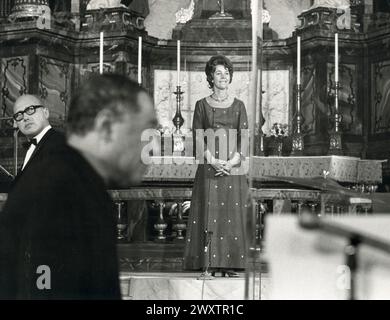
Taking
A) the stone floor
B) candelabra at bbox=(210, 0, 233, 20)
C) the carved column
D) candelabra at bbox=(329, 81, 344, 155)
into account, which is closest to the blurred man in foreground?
the stone floor

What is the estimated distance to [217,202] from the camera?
25.7 ft

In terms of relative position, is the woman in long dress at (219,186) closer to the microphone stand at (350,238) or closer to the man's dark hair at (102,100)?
the man's dark hair at (102,100)

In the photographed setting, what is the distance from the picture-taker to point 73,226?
2.50 meters

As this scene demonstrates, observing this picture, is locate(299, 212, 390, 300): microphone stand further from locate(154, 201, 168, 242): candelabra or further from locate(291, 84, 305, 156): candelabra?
locate(291, 84, 305, 156): candelabra

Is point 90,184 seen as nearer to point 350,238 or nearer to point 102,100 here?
point 102,100

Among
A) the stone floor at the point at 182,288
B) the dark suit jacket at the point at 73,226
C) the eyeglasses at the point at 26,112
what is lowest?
the stone floor at the point at 182,288

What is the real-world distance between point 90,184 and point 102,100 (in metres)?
0.22

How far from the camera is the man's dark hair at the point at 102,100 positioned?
250 cm

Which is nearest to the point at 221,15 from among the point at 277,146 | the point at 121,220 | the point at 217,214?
the point at 277,146

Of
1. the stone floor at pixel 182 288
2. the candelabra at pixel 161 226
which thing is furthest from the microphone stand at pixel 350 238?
the candelabra at pixel 161 226

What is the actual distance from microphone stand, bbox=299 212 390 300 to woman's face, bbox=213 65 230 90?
554cm

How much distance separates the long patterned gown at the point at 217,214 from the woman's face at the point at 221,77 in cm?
16
